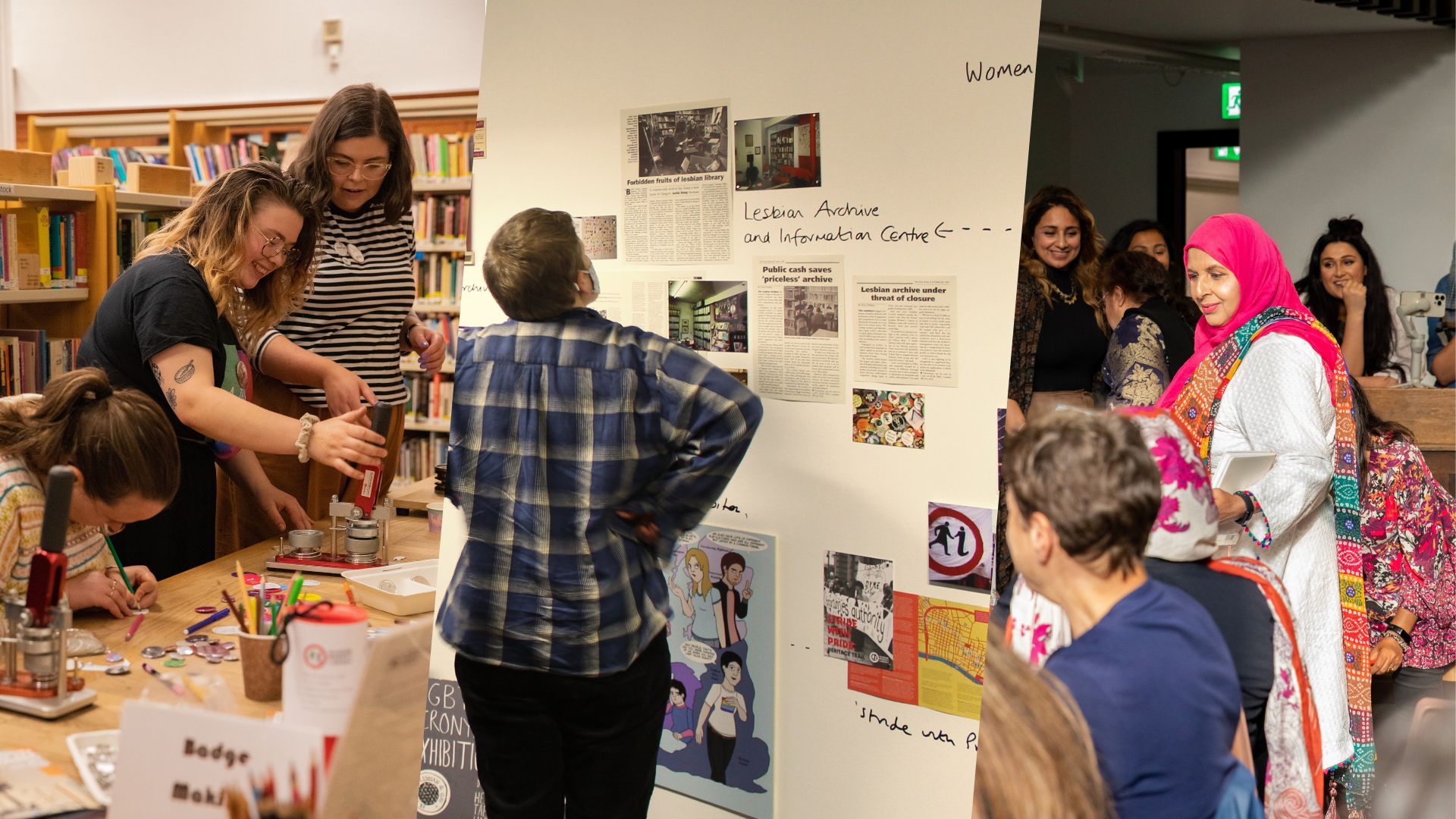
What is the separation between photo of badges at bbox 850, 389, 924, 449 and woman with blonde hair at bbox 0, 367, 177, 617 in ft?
4.04

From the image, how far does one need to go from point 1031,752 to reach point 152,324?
1.71 meters

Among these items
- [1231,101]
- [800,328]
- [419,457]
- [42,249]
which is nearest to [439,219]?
[419,457]

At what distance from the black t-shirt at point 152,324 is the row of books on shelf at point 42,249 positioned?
1.70m

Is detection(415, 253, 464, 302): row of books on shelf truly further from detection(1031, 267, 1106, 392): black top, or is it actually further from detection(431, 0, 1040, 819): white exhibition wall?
detection(431, 0, 1040, 819): white exhibition wall

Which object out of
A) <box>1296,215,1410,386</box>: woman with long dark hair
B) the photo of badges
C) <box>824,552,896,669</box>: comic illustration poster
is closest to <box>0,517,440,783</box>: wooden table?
<box>824,552,896,669</box>: comic illustration poster

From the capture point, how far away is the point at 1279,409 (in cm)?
162

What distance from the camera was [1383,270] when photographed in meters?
5.03

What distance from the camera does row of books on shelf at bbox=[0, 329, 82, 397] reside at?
11.9 feet

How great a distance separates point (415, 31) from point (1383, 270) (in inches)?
211

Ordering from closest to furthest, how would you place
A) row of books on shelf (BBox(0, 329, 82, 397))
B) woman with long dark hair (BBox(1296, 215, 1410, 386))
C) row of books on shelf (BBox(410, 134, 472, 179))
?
woman with long dark hair (BBox(1296, 215, 1410, 386))
row of books on shelf (BBox(0, 329, 82, 397))
row of books on shelf (BBox(410, 134, 472, 179))

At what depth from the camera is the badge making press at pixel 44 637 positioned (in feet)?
4.98

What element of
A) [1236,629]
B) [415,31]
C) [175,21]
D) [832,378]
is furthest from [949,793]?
[175,21]

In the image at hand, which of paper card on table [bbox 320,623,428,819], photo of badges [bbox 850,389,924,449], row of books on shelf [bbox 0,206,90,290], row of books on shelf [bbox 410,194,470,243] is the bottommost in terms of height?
paper card on table [bbox 320,623,428,819]

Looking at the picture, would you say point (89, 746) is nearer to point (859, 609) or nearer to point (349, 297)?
point (859, 609)
